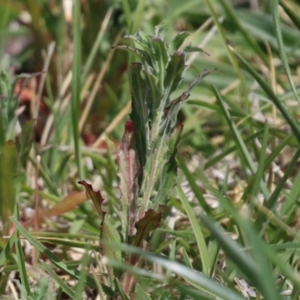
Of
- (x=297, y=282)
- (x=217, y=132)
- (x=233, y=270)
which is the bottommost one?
(x=217, y=132)

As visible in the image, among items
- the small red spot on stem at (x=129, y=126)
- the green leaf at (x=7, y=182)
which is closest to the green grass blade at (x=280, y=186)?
the small red spot on stem at (x=129, y=126)

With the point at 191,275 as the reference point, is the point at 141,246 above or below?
below

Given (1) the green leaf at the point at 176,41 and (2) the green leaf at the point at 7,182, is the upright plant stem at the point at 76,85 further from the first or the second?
(1) the green leaf at the point at 176,41

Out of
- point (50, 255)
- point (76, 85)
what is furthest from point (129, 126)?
point (76, 85)

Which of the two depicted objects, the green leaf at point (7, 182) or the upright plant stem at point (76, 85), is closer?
the green leaf at point (7, 182)

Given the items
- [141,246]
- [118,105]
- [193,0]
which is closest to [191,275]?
[141,246]

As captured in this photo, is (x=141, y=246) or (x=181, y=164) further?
(x=181, y=164)

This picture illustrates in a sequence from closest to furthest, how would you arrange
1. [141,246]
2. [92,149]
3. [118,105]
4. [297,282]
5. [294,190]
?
1. [297,282]
2. [141,246]
3. [294,190]
4. [92,149]
5. [118,105]

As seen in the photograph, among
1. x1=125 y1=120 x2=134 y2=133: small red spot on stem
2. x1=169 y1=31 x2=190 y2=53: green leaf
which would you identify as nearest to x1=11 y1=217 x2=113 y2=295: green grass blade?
x1=125 y1=120 x2=134 y2=133: small red spot on stem

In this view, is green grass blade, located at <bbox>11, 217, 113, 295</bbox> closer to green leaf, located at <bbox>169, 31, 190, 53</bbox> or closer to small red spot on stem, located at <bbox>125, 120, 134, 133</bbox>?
small red spot on stem, located at <bbox>125, 120, 134, 133</bbox>

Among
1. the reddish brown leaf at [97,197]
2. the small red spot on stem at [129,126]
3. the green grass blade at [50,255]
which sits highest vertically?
the small red spot on stem at [129,126]

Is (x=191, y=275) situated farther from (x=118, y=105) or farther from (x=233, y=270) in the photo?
(x=118, y=105)
